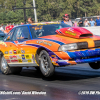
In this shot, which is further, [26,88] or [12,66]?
[12,66]

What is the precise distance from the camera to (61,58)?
6.72 m

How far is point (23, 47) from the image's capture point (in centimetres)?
791

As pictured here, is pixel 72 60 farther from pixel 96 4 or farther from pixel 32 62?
pixel 96 4

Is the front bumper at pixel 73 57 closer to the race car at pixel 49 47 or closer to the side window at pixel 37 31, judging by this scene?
the race car at pixel 49 47

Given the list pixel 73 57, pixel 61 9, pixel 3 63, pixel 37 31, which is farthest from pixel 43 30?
pixel 61 9

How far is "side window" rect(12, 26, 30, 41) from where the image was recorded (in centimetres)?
808

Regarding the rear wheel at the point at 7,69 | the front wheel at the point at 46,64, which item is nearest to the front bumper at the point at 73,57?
the front wheel at the point at 46,64

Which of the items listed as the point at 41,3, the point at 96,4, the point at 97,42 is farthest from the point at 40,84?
the point at 41,3

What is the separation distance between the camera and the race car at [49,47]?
6.74 m

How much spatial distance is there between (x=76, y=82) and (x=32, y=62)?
1505 millimetres

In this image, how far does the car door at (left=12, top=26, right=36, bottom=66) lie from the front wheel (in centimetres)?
40

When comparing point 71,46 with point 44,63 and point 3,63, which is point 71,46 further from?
point 3,63

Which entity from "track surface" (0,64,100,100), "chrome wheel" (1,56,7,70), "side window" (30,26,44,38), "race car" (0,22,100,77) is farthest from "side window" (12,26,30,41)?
"track surface" (0,64,100,100)

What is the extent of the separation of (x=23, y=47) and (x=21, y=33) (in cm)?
65
